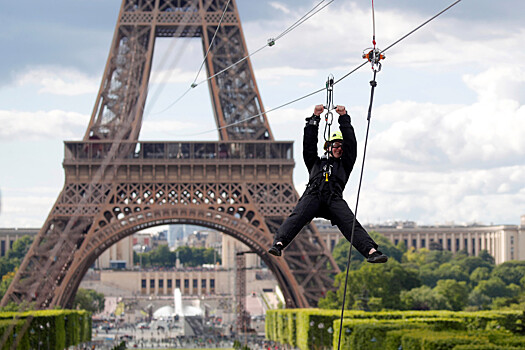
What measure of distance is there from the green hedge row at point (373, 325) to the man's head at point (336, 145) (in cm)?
2577

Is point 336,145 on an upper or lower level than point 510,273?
upper

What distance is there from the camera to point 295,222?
37.8 feet

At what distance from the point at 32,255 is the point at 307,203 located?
4886cm

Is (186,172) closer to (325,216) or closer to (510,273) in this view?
(325,216)

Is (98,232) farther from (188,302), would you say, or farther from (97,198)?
(188,302)

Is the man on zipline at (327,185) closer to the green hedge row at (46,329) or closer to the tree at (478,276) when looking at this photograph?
the green hedge row at (46,329)

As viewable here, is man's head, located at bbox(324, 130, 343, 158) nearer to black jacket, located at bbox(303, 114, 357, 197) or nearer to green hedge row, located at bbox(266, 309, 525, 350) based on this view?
black jacket, located at bbox(303, 114, 357, 197)

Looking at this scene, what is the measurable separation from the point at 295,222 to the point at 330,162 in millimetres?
921

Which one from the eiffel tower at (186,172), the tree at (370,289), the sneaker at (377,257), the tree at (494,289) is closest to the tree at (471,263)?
the tree at (494,289)

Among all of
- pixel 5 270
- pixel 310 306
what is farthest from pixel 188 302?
pixel 310 306

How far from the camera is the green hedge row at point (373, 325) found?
44.8 meters

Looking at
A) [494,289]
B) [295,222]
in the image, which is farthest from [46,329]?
[494,289]

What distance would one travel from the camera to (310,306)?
63094 mm

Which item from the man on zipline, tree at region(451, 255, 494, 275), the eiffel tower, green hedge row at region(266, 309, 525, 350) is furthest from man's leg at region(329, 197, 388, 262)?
tree at region(451, 255, 494, 275)
